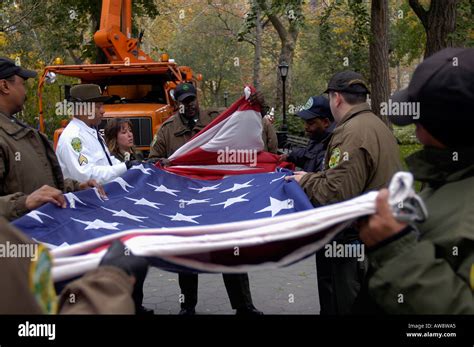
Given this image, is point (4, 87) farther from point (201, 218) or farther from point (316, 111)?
point (316, 111)

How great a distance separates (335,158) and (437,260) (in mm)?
2363

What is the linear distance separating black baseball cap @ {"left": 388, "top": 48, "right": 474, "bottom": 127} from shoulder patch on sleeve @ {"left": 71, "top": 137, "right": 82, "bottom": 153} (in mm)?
3315

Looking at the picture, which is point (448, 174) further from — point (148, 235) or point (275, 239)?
point (148, 235)

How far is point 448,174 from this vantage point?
1.90m

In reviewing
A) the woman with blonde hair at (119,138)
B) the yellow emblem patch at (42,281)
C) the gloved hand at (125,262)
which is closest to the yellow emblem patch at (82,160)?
the woman with blonde hair at (119,138)

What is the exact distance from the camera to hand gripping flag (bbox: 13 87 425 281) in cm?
203

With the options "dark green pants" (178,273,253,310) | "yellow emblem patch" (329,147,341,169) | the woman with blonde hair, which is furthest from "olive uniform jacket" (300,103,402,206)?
the woman with blonde hair

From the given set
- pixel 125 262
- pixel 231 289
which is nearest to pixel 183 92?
pixel 231 289

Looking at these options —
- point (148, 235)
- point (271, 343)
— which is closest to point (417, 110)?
point (148, 235)

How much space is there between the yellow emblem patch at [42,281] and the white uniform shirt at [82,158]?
10.0 ft

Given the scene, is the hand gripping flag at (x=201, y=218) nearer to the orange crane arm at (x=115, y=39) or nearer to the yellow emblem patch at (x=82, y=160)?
the yellow emblem patch at (x=82, y=160)

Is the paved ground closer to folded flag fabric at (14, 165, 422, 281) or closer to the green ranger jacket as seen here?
folded flag fabric at (14, 165, 422, 281)

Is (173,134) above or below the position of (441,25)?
below

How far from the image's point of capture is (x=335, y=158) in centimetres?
405
